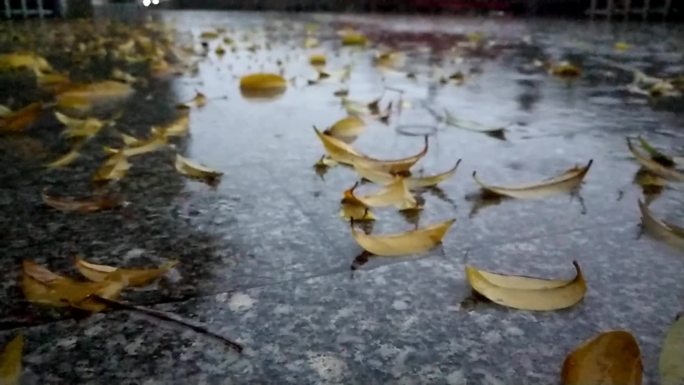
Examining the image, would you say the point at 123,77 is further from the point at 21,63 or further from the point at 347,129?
the point at 347,129

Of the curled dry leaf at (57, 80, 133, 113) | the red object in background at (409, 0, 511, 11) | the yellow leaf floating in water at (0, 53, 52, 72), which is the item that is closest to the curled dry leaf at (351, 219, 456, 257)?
the curled dry leaf at (57, 80, 133, 113)

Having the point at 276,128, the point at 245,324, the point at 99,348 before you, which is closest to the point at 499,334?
the point at 245,324

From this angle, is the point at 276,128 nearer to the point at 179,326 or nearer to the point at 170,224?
the point at 170,224

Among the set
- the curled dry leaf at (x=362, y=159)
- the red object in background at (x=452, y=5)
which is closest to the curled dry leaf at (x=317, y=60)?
the curled dry leaf at (x=362, y=159)

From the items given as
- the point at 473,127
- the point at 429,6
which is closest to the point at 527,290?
the point at 473,127

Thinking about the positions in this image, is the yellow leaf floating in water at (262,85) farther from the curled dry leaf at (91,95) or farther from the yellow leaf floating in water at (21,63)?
the yellow leaf floating in water at (21,63)

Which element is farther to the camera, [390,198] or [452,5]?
[452,5]

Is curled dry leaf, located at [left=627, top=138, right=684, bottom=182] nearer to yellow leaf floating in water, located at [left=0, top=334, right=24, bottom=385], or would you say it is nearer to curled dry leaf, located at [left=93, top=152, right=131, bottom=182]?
curled dry leaf, located at [left=93, top=152, right=131, bottom=182]
